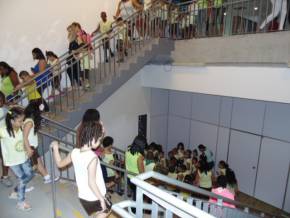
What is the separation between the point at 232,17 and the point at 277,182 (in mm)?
4355

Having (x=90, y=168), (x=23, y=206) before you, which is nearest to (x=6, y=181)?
(x=23, y=206)

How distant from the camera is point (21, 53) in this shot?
526cm

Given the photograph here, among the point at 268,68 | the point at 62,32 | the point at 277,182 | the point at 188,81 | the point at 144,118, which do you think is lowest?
the point at 277,182

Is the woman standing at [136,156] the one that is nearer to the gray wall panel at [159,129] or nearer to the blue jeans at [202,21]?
the blue jeans at [202,21]

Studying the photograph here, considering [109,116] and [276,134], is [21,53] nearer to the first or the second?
[109,116]

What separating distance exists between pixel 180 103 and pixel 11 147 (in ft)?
20.6

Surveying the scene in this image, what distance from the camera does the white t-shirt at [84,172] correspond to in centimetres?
183

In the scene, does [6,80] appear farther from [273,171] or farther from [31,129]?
[273,171]

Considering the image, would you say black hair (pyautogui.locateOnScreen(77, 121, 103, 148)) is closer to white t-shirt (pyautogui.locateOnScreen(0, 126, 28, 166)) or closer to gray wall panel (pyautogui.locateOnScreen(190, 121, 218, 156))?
white t-shirt (pyautogui.locateOnScreen(0, 126, 28, 166))

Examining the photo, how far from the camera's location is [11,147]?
2.60 metres

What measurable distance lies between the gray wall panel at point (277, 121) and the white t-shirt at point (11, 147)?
5.77 meters

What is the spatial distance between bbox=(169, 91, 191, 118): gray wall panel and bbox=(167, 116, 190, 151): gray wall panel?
22 cm

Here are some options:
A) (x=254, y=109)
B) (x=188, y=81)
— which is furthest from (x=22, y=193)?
(x=254, y=109)

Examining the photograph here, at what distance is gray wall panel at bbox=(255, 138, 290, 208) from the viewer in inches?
231
